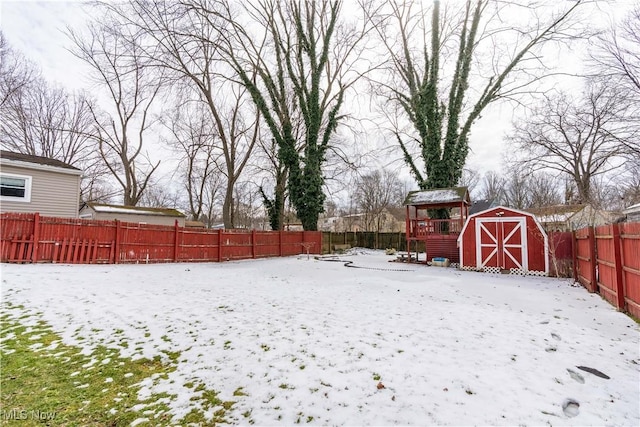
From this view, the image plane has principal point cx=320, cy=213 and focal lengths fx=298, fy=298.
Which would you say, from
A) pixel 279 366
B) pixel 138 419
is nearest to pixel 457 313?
pixel 279 366

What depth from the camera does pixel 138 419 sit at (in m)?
2.37

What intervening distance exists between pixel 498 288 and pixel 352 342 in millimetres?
5949

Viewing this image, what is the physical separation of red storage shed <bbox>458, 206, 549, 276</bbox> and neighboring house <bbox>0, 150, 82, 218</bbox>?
1772cm

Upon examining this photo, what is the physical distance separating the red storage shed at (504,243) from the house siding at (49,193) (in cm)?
1767

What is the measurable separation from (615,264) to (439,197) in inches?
371

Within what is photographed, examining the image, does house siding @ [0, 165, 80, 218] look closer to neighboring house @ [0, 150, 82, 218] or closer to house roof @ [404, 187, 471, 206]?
neighboring house @ [0, 150, 82, 218]

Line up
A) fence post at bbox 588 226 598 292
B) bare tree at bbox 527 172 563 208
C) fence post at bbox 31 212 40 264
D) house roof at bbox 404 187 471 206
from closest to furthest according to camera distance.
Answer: fence post at bbox 588 226 598 292 → fence post at bbox 31 212 40 264 → house roof at bbox 404 187 471 206 → bare tree at bbox 527 172 563 208

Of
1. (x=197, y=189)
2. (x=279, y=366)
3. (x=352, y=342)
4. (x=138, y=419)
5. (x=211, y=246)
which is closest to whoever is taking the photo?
(x=138, y=419)

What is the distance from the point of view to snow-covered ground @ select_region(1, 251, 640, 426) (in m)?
2.43

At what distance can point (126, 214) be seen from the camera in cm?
1997

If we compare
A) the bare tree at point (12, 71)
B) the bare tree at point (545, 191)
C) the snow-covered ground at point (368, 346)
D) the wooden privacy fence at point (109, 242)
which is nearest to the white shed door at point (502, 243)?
the snow-covered ground at point (368, 346)

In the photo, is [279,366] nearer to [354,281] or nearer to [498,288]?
[354,281]

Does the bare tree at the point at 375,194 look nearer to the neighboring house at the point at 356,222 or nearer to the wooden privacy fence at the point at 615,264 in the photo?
the neighboring house at the point at 356,222

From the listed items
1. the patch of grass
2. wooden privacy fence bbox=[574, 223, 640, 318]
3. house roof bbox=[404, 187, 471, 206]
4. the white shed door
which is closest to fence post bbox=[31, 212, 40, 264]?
the patch of grass
